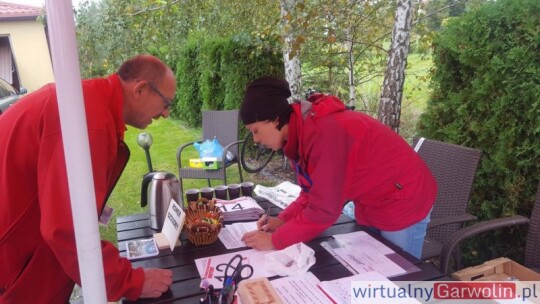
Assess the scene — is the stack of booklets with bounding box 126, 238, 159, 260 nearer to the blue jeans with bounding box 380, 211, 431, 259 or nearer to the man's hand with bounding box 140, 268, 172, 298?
the man's hand with bounding box 140, 268, 172, 298

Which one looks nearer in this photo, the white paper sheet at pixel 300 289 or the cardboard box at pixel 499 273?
the white paper sheet at pixel 300 289

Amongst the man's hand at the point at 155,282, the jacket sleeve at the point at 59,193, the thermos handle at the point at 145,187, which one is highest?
the jacket sleeve at the point at 59,193

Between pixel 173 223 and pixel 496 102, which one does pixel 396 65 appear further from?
pixel 173 223

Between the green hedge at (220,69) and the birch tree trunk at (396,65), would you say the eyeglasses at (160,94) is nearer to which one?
the birch tree trunk at (396,65)

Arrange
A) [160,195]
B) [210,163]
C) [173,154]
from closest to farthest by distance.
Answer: [160,195], [210,163], [173,154]

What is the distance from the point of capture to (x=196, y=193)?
2250 mm

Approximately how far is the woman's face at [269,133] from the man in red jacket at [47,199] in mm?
512

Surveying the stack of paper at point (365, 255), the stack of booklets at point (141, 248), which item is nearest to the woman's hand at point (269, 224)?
the stack of paper at point (365, 255)

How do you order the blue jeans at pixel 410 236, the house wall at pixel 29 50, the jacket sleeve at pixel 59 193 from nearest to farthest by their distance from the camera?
the jacket sleeve at pixel 59 193 < the blue jeans at pixel 410 236 < the house wall at pixel 29 50

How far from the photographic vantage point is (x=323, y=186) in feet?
4.87

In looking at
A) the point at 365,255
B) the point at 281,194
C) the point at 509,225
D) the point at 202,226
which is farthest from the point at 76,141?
the point at 509,225

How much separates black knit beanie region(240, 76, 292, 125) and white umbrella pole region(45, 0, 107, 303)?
0.79 m

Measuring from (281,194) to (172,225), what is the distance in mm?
872

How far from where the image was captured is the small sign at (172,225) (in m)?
1.64
